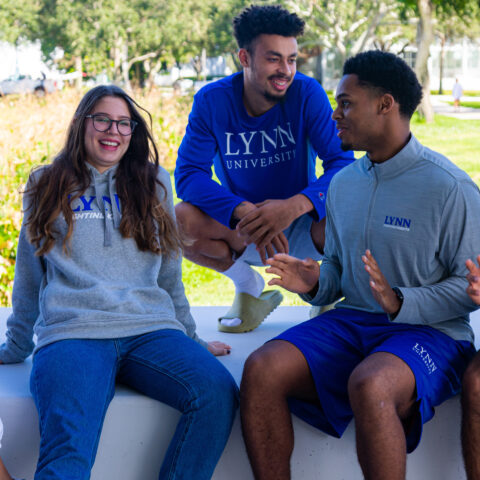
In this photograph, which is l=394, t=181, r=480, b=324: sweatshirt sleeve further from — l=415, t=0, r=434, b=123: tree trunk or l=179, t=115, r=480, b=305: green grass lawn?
l=415, t=0, r=434, b=123: tree trunk

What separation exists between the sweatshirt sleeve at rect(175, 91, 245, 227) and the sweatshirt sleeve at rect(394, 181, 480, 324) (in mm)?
1144

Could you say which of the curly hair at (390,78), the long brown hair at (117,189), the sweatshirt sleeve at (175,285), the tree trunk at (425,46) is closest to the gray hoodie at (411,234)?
the curly hair at (390,78)

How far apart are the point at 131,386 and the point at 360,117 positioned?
1165 millimetres

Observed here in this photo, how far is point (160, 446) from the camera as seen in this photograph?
2.30 m

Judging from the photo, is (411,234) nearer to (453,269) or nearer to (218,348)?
(453,269)

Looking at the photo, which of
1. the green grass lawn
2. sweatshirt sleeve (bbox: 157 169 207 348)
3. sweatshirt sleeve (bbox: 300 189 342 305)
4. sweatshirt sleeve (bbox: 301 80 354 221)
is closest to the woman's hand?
sweatshirt sleeve (bbox: 157 169 207 348)

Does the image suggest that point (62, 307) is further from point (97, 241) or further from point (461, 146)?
point (461, 146)

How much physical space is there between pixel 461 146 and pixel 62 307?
1086 centimetres

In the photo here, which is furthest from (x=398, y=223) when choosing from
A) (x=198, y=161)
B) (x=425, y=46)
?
(x=425, y=46)

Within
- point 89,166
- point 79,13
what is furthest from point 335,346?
point 79,13

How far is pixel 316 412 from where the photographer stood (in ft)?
7.28

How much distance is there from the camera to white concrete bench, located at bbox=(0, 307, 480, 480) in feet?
7.48

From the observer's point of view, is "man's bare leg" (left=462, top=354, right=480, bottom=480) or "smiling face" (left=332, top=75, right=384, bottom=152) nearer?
"man's bare leg" (left=462, top=354, right=480, bottom=480)

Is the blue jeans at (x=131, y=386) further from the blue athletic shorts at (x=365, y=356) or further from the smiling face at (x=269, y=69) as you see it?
the smiling face at (x=269, y=69)
